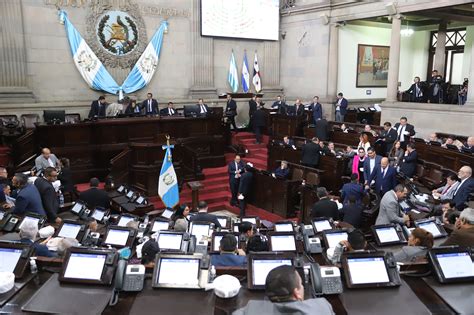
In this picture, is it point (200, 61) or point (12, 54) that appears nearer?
point (12, 54)

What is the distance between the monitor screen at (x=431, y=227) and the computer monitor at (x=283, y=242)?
201 cm

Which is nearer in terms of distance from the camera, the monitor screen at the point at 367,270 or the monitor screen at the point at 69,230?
the monitor screen at the point at 367,270

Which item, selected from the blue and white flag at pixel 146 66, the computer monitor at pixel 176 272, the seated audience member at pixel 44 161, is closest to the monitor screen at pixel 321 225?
the computer monitor at pixel 176 272

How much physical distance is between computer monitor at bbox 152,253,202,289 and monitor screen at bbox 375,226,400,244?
2.80 meters

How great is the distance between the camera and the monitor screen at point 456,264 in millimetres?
3721

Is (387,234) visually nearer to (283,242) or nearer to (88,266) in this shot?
(283,242)

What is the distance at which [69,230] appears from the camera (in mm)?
5957

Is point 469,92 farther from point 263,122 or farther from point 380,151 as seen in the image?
point 263,122

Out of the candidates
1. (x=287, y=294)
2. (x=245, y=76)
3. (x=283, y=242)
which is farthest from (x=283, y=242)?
(x=245, y=76)

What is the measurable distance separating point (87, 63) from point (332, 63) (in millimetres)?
9409

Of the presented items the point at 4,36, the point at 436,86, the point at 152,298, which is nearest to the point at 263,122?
the point at 436,86

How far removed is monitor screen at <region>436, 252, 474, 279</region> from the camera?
3.72 metres

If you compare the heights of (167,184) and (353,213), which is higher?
(353,213)

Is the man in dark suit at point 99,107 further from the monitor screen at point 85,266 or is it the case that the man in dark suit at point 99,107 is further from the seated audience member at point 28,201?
the monitor screen at point 85,266
